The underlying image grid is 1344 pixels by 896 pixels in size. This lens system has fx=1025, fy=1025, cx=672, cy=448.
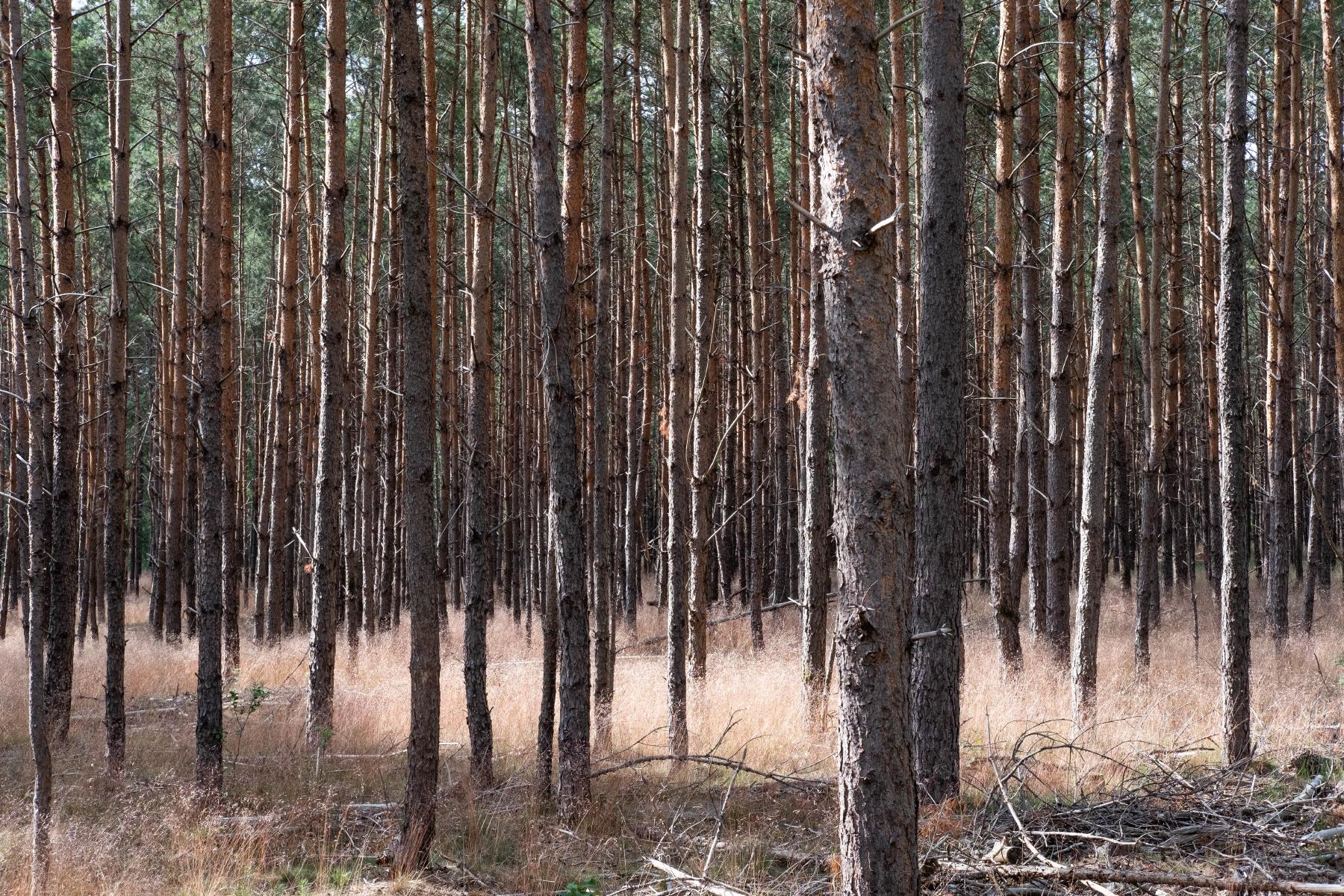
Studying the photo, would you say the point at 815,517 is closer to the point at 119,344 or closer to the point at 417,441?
the point at 417,441

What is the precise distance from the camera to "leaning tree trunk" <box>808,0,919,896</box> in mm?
3297

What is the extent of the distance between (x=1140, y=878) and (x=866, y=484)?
1.84 m

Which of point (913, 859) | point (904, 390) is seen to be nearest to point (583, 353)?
point (904, 390)

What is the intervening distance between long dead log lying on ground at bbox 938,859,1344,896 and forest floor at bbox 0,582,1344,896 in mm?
47

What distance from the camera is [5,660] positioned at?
12.3 m

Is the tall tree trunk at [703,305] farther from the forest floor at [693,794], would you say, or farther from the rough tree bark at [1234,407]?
the rough tree bark at [1234,407]

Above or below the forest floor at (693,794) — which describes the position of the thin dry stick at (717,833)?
above

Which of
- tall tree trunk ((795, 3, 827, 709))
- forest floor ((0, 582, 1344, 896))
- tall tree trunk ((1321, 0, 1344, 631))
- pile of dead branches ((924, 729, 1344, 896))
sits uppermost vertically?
tall tree trunk ((1321, 0, 1344, 631))

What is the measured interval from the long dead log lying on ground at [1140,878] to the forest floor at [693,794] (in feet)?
0.16

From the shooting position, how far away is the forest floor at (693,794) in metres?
4.69

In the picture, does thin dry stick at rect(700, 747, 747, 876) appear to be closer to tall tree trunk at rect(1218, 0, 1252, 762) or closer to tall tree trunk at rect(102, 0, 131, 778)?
tall tree trunk at rect(1218, 0, 1252, 762)

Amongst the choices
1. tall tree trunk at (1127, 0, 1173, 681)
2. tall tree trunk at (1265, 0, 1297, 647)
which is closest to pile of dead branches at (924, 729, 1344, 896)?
tall tree trunk at (1265, 0, 1297, 647)

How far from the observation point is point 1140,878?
371 centimetres

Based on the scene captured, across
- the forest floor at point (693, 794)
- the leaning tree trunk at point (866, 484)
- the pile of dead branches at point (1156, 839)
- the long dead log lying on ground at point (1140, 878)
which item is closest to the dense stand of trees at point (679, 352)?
the leaning tree trunk at point (866, 484)
